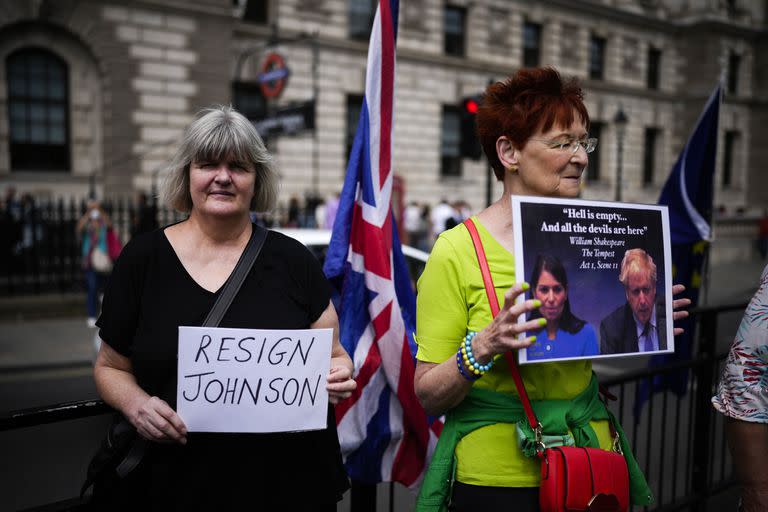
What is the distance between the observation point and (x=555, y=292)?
5.61ft

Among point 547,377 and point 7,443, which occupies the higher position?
point 547,377

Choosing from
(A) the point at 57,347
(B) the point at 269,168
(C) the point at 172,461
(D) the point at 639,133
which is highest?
(D) the point at 639,133

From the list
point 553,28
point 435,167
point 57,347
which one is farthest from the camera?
point 553,28

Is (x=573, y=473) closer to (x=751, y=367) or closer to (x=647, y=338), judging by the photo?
(x=647, y=338)

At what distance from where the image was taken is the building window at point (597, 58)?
31.6 metres

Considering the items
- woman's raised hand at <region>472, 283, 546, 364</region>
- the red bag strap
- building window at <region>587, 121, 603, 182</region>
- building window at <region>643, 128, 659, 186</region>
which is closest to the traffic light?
the red bag strap

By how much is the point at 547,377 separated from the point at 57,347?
9017mm

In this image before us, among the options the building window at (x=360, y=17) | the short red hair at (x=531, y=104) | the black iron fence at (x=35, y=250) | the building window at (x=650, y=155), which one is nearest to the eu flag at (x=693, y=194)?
the short red hair at (x=531, y=104)

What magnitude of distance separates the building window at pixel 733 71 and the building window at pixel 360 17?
23.3 metres

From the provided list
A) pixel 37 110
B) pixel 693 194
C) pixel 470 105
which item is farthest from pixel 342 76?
pixel 693 194

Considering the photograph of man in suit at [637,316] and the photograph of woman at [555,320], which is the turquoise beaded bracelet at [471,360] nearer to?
the photograph of woman at [555,320]

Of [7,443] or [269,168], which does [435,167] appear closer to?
[7,443]

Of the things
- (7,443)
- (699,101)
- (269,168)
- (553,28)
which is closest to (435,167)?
(553,28)

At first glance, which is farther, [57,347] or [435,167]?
[435,167]
